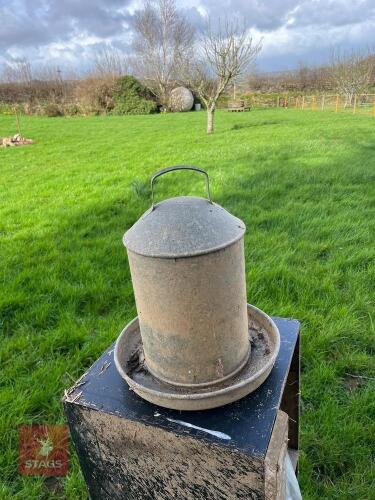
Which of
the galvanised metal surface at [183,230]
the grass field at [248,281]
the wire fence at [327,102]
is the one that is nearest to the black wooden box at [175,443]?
the galvanised metal surface at [183,230]

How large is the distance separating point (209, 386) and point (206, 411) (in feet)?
0.24

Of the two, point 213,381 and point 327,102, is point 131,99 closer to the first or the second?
point 327,102

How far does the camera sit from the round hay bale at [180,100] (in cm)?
2733

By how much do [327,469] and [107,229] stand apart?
11.0 feet

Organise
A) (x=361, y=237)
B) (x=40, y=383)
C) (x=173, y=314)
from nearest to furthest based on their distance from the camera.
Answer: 1. (x=173, y=314)
2. (x=40, y=383)
3. (x=361, y=237)

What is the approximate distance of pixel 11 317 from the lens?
9.57 feet

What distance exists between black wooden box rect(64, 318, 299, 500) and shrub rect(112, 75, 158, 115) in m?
27.1

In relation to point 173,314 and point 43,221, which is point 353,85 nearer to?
point 43,221

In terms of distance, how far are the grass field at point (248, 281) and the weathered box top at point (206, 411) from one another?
0.79m

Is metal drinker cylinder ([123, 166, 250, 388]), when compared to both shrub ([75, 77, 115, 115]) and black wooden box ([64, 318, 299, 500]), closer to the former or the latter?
black wooden box ([64, 318, 299, 500])

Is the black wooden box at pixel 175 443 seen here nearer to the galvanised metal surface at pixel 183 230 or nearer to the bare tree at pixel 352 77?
the galvanised metal surface at pixel 183 230

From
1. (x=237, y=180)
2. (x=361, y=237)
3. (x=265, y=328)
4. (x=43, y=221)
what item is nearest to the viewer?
(x=265, y=328)

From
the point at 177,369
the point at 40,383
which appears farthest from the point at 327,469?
the point at 40,383

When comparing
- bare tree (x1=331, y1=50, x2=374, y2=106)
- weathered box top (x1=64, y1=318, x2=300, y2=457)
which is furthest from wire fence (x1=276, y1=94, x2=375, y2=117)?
weathered box top (x1=64, y1=318, x2=300, y2=457)
